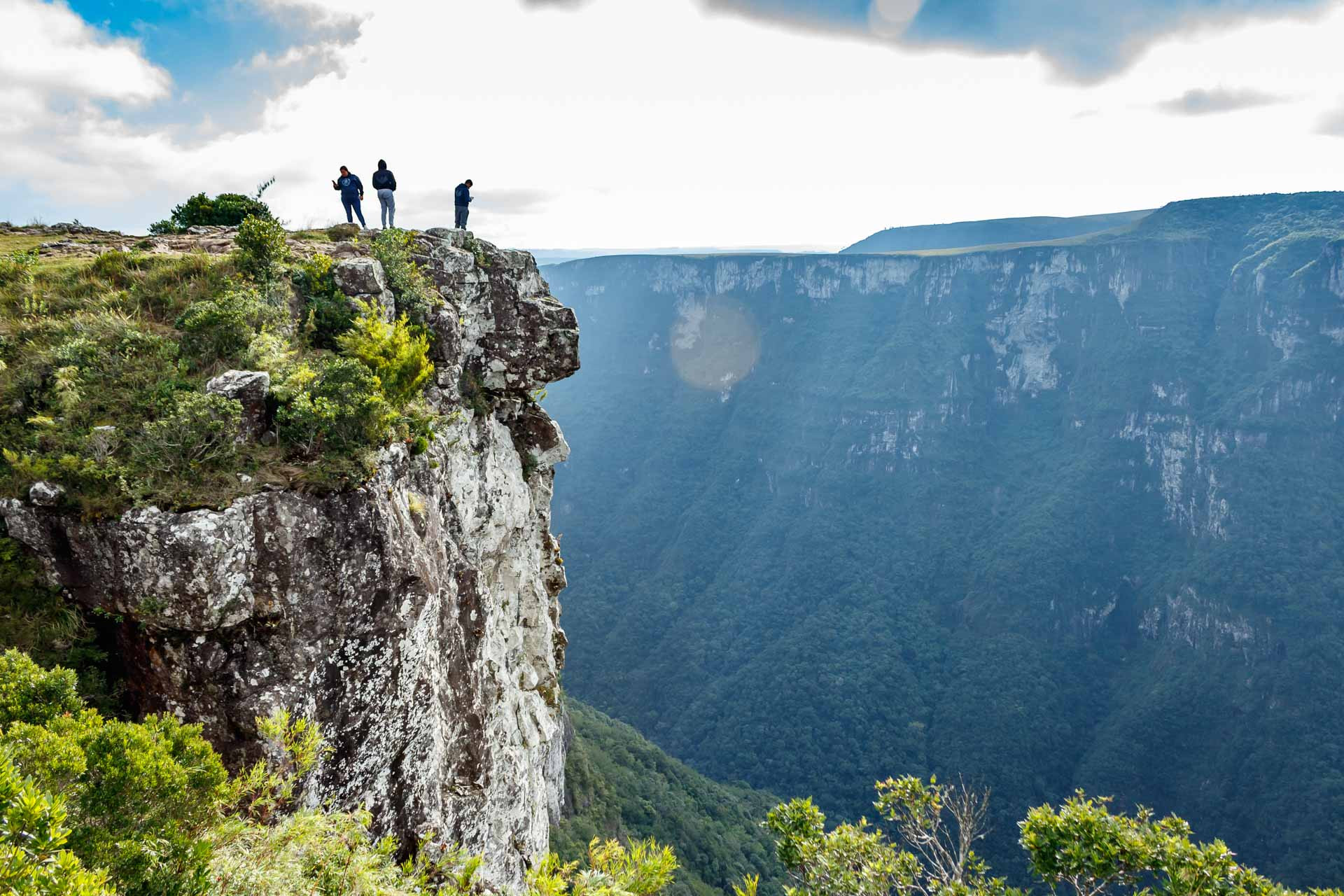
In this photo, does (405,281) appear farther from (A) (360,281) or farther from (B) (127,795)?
(B) (127,795)

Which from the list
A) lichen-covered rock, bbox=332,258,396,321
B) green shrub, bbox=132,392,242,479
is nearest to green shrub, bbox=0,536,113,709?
green shrub, bbox=132,392,242,479

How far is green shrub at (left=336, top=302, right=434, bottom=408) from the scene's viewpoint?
1020 centimetres

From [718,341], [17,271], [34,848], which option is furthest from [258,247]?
[718,341]

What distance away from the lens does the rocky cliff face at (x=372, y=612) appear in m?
7.39

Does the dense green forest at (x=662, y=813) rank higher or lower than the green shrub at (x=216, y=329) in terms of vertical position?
lower

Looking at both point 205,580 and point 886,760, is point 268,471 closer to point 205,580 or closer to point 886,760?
point 205,580

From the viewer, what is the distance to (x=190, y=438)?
797 cm

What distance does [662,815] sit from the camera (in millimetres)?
49031

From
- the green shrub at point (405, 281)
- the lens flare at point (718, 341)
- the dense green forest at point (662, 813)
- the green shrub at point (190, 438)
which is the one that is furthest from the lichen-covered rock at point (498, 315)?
the lens flare at point (718, 341)

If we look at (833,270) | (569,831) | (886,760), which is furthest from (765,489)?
(569,831)

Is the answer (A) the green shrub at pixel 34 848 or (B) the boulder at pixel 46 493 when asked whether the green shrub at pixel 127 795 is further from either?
(B) the boulder at pixel 46 493

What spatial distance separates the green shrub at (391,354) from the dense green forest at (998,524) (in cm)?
7783

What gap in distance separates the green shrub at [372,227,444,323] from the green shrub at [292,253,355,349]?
53.6 inches

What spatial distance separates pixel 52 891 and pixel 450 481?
9385 millimetres
